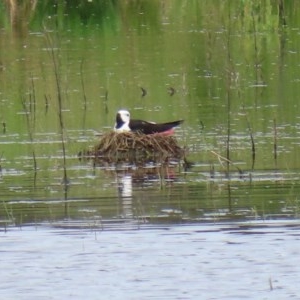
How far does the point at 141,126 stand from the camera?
704 inches

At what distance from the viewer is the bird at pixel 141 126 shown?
1775 cm

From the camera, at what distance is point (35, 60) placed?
92.6ft

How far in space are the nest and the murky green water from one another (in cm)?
28

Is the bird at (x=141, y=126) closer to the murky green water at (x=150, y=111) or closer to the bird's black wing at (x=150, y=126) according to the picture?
the bird's black wing at (x=150, y=126)

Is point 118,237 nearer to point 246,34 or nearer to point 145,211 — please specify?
point 145,211

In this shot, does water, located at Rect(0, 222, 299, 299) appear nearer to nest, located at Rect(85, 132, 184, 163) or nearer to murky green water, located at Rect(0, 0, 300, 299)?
murky green water, located at Rect(0, 0, 300, 299)

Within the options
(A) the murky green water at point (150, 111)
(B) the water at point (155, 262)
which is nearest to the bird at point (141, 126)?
(A) the murky green water at point (150, 111)

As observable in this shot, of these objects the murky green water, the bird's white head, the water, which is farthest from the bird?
the water

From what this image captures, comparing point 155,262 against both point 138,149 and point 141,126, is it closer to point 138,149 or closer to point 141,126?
point 138,149

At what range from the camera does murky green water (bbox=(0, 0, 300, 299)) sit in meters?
13.7

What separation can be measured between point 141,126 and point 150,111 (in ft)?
11.0

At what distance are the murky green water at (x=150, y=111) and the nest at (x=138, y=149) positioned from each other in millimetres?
283

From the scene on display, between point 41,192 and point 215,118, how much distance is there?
5510 mm

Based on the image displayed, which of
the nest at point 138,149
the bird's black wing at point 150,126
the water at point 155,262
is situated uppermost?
the bird's black wing at point 150,126
